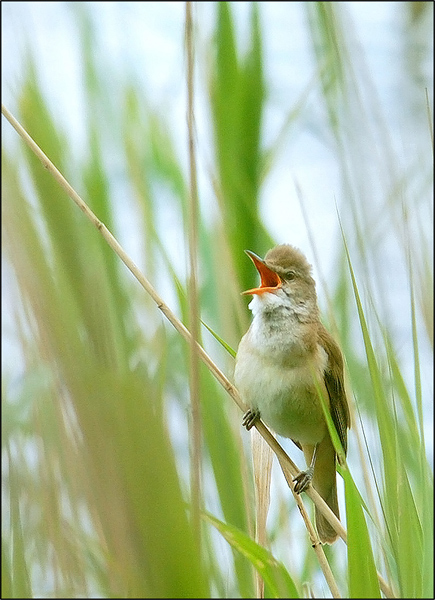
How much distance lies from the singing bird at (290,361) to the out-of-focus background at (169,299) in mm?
81

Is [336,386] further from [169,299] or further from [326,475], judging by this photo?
[169,299]

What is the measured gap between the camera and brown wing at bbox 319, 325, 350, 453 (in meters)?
2.25

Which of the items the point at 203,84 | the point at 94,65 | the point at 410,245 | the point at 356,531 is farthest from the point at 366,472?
the point at 94,65

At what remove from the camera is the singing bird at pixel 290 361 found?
7.30ft

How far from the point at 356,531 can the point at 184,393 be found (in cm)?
94

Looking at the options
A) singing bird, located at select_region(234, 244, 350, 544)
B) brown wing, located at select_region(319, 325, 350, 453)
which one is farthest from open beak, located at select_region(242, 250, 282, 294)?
brown wing, located at select_region(319, 325, 350, 453)

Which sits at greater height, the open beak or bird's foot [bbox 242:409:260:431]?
the open beak

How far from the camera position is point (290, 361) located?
226 cm

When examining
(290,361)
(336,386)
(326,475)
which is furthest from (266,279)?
(326,475)

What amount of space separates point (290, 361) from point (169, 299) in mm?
530

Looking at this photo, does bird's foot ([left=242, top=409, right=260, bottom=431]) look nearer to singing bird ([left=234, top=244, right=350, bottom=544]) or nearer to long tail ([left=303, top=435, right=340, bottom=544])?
singing bird ([left=234, top=244, right=350, bottom=544])

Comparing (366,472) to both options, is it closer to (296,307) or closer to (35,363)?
(296,307)

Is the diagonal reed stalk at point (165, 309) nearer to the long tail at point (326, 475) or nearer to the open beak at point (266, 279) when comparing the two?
the open beak at point (266, 279)

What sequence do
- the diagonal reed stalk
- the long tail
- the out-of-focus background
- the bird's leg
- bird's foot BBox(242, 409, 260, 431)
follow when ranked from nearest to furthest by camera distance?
the out-of-focus background < the diagonal reed stalk < the bird's leg < bird's foot BBox(242, 409, 260, 431) < the long tail
